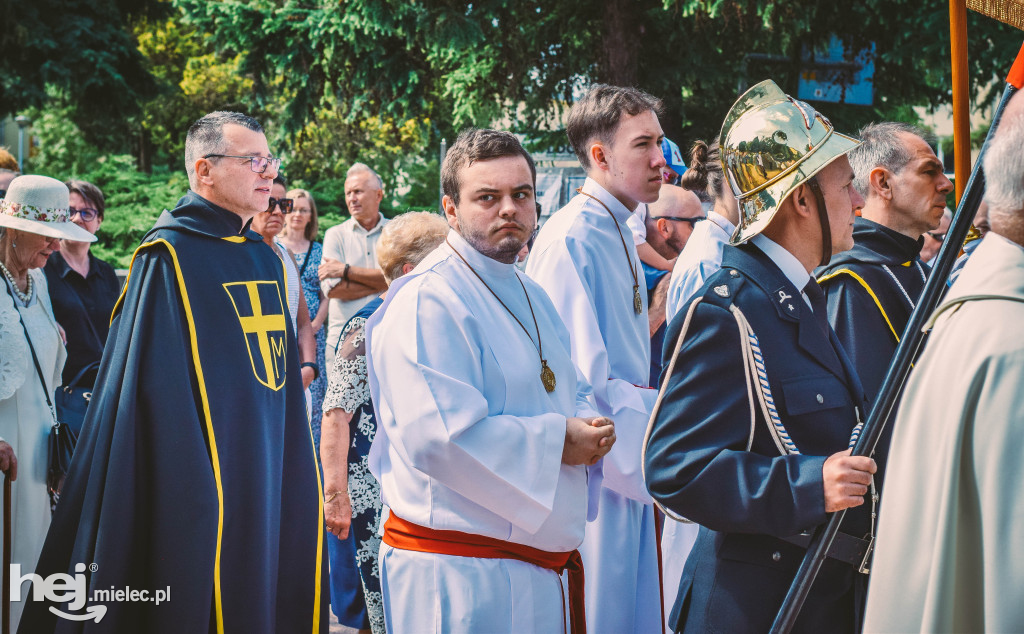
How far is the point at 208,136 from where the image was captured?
401 centimetres

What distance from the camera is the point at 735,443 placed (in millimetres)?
2381

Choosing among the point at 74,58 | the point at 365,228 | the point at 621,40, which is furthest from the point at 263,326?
the point at 74,58

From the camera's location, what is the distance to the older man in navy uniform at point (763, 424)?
231 centimetres

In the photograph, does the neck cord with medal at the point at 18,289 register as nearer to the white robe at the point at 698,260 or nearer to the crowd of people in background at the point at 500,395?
the crowd of people in background at the point at 500,395

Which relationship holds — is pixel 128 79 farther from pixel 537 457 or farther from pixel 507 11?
pixel 537 457

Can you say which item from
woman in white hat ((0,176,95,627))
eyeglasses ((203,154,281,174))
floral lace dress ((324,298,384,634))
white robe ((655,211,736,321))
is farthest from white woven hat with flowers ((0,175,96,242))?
white robe ((655,211,736,321))

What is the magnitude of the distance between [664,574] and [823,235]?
2220 millimetres

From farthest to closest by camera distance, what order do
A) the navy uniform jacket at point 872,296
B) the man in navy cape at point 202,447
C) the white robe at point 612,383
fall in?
the white robe at point 612,383
the man in navy cape at point 202,447
the navy uniform jacket at point 872,296

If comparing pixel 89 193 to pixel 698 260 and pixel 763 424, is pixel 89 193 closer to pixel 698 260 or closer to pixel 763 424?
pixel 698 260

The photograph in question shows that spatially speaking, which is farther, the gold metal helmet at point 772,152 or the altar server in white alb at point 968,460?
the gold metal helmet at point 772,152

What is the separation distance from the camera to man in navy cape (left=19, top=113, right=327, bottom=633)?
3.49m

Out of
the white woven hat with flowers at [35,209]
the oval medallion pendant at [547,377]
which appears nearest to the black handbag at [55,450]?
the white woven hat with flowers at [35,209]

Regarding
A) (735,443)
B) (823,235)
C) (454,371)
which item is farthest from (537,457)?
(823,235)

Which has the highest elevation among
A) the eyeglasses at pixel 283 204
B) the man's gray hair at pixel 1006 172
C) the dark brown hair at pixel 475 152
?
the eyeglasses at pixel 283 204
